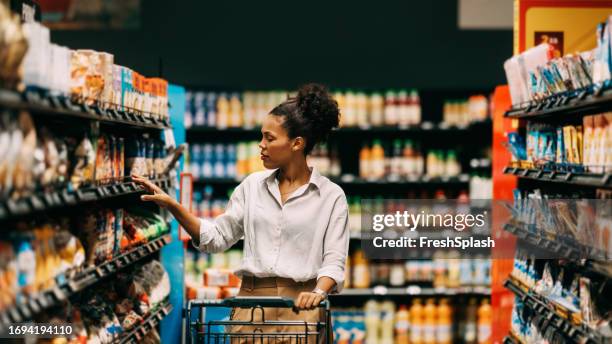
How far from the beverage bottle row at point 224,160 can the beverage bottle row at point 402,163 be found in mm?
942

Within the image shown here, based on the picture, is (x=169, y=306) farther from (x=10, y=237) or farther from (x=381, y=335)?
(x=381, y=335)

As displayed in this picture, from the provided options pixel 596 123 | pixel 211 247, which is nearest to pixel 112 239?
pixel 211 247

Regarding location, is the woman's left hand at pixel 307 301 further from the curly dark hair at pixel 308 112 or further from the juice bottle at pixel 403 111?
the juice bottle at pixel 403 111

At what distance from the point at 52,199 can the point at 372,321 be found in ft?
Result: 15.9

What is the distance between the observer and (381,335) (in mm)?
7305

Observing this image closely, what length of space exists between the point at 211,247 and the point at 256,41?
462 centimetres

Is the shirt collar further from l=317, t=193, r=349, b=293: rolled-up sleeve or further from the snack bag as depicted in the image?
the snack bag

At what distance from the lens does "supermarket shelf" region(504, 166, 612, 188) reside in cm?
331

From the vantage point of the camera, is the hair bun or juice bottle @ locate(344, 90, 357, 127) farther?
juice bottle @ locate(344, 90, 357, 127)

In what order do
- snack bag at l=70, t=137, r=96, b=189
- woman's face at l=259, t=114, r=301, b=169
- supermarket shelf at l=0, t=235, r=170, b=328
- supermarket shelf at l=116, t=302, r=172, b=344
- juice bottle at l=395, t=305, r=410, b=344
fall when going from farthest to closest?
juice bottle at l=395, t=305, r=410, b=344
supermarket shelf at l=116, t=302, r=172, b=344
woman's face at l=259, t=114, r=301, b=169
snack bag at l=70, t=137, r=96, b=189
supermarket shelf at l=0, t=235, r=170, b=328

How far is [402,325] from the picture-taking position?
23.7ft

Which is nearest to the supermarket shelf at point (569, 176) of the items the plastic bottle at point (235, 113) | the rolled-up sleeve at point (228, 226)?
the rolled-up sleeve at point (228, 226)

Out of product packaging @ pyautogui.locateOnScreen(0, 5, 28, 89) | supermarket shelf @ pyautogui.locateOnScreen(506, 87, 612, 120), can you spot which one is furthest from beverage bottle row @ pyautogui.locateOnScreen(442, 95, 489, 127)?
product packaging @ pyautogui.locateOnScreen(0, 5, 28, 89)

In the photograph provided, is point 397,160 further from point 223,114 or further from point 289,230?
point 289,230
